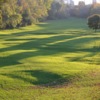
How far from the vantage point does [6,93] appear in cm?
2252

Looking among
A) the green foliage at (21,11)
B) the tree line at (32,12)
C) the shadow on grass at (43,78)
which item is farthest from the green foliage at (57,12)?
the shadow on grass at (43,78)

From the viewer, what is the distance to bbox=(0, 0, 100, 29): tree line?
90.8 m

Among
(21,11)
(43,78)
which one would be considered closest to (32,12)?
(21,11)

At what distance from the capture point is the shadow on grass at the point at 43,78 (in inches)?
1031

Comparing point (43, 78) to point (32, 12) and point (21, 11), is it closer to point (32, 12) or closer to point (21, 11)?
point (21, 11)

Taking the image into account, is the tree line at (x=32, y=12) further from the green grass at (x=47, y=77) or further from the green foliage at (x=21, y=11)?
the green grass at (x=47, y=77)

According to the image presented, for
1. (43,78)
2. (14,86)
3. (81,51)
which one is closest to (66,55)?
(81,51)

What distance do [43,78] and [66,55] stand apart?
44.0 feet

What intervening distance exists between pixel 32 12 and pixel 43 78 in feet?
301

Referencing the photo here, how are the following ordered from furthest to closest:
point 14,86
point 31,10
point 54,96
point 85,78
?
point 31,10
point 85,78
point 14,86
point 54,96

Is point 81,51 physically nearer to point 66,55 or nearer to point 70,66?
point 66,55

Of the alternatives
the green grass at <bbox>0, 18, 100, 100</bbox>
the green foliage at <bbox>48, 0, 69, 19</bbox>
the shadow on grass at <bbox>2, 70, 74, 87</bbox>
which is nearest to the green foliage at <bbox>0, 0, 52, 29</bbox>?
the green foliage at <bbox>48, 0, 69, 19</bbox>

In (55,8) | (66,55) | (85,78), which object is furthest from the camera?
(55,8)

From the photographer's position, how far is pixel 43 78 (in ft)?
90.4
